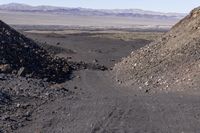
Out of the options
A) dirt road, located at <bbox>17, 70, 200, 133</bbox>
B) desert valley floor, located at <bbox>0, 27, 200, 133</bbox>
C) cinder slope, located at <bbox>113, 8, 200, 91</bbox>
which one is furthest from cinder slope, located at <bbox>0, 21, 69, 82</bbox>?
dirt road, located at <bbox>17, 70, 200, 133</bbox>

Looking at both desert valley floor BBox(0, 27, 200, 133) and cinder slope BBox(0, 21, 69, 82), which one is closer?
desert valley floor BBox(0, 27, 200, 133)

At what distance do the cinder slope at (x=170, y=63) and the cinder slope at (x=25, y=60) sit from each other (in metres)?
3.89

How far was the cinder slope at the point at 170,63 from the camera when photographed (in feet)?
101

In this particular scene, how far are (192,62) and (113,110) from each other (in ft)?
39.1

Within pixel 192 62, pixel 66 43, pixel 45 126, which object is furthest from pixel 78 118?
pixel 66 43

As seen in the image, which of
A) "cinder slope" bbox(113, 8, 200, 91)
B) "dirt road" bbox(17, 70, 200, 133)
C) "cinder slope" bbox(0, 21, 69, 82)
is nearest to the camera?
"dirt road" bbox(17, 70, 200, 133)

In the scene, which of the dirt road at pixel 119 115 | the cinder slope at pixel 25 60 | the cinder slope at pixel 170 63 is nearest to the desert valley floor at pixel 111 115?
the dirt road at pixel 119 115

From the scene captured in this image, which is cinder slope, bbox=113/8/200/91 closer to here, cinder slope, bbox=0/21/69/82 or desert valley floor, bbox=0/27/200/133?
desert valley floor, bbox=0/27/200/133

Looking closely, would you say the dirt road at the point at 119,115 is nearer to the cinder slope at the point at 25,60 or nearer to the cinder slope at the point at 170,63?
the cinder slope at the point at 170,63

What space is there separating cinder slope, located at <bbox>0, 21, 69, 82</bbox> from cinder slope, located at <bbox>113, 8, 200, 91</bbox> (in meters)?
3.89

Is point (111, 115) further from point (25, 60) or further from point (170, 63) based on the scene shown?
point (25, 60)

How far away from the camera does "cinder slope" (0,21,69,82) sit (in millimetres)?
32781

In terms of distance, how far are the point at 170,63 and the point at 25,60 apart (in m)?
8.63

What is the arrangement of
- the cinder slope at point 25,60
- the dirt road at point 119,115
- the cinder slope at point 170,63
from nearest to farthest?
the dirt road at point 119,115
the cinder slope at point 170,63
the cinder slope at point 25,60
